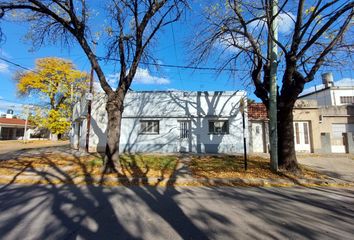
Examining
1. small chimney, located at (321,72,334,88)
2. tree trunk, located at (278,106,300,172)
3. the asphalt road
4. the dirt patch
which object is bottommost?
the asphalt road

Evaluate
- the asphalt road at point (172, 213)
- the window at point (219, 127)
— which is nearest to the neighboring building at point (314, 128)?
the window at point (219, 127)

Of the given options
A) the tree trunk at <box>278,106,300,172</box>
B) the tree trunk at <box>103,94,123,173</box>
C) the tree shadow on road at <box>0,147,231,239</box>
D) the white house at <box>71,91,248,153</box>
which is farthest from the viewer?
the white house at <box>71,91,248,153</box>

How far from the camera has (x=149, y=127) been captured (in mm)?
17391

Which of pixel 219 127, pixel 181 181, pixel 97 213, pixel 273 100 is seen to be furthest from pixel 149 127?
pixel 97 213

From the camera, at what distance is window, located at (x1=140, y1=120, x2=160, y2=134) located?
17.3m

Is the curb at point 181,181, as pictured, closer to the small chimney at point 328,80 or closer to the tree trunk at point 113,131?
the tree trunk at point 113,131

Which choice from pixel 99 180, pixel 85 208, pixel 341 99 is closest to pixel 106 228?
pixel 85 208

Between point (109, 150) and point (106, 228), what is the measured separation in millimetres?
5855

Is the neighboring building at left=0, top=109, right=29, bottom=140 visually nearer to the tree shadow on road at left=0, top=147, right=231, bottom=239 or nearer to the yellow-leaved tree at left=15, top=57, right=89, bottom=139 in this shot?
the yellow-leaved tree at left=15, top=57, right=89, bottom=139

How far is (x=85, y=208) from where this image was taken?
5008 millimetres

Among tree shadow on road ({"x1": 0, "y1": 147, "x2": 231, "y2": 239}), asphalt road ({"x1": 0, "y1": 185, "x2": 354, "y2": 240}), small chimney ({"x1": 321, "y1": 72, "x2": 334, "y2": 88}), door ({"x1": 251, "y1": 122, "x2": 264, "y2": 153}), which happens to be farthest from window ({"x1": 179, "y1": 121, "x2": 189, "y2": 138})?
small chimney ({"x1": 321, "y1": 72, "x2": 334, "y2": 88})

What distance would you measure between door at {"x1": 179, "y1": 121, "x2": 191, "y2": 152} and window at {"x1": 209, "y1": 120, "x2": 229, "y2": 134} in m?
1.74

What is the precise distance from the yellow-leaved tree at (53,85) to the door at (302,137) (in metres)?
29.7

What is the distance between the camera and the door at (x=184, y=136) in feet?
55.6
